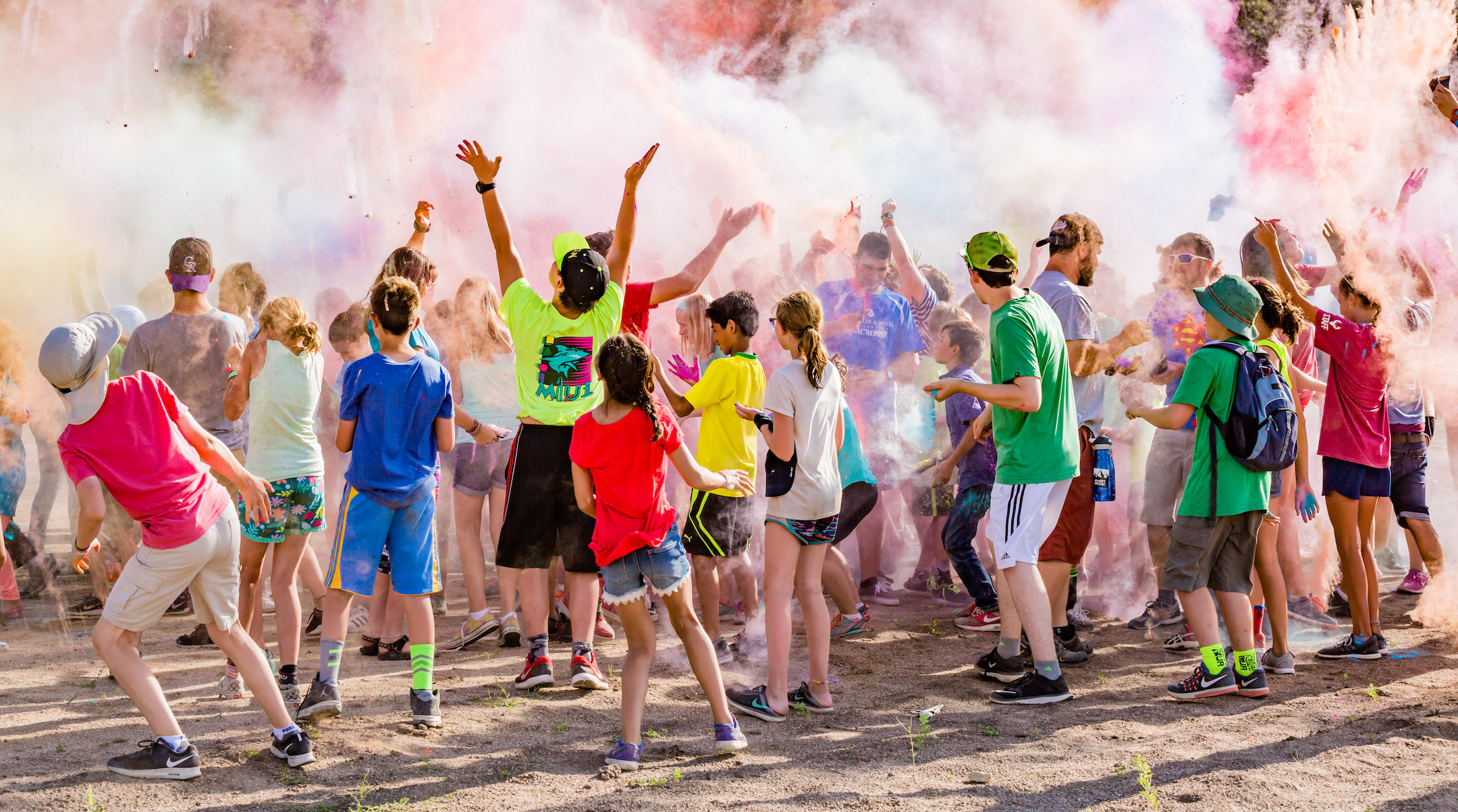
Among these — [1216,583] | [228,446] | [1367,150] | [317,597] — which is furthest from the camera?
[1367,150]

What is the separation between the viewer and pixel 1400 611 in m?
6.05

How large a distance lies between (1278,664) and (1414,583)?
2265 millimetres

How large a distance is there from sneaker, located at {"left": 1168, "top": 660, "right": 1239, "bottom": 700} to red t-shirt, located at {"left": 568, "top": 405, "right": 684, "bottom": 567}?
242 cm

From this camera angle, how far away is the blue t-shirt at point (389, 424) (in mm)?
3914

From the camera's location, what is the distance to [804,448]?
13.7 ft

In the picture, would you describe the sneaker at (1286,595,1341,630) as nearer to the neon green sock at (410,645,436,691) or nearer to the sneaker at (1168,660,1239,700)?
the sneaker at (1168,660,1239,700)

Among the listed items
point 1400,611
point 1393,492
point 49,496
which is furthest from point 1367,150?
point 49,496

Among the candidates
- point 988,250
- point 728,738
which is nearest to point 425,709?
point 728,738

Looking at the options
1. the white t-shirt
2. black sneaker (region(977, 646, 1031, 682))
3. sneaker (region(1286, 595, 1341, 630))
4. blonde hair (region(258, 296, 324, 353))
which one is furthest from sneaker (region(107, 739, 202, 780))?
sneaker (region(1286, 595, 1341, 630))

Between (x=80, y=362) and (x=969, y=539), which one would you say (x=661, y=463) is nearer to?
(x=80, y=362)

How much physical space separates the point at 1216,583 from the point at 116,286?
6341mm

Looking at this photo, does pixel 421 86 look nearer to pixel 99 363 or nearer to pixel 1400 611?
pixel 99 363

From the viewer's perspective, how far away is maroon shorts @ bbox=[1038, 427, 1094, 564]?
4895mm

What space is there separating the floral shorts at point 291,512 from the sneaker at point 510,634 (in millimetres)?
1181
